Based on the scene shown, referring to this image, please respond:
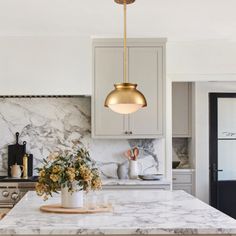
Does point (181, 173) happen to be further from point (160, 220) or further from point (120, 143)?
point (160, 220)

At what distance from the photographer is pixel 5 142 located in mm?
5691

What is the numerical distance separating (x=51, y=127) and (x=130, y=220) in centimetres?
306

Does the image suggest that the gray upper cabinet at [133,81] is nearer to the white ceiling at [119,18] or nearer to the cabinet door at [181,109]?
the white ceiling at [119,18]

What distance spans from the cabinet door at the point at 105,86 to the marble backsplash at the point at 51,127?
34cm

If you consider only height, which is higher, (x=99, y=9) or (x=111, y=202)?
(x=99, y=9)

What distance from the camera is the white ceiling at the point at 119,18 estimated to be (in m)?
4.20

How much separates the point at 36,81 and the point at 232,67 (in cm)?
239

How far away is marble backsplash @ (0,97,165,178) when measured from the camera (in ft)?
18.7

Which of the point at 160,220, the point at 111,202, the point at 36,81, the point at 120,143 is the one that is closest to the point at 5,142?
the point at 36,81

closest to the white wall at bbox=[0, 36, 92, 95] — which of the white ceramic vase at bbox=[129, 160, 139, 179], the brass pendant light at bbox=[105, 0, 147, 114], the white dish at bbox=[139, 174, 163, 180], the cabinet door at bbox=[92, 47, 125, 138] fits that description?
the cabinet door at bbox=[92, 47, 125, 138]

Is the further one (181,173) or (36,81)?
(181,173)

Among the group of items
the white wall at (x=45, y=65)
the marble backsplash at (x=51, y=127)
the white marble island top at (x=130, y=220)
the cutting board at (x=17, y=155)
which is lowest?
the white marble island top at (x=130, y=220)

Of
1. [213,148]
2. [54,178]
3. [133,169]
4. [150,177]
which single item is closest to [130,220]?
[54,178]

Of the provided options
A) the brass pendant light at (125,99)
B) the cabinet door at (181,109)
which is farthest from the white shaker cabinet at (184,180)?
the brass pendant light at (125,99)
